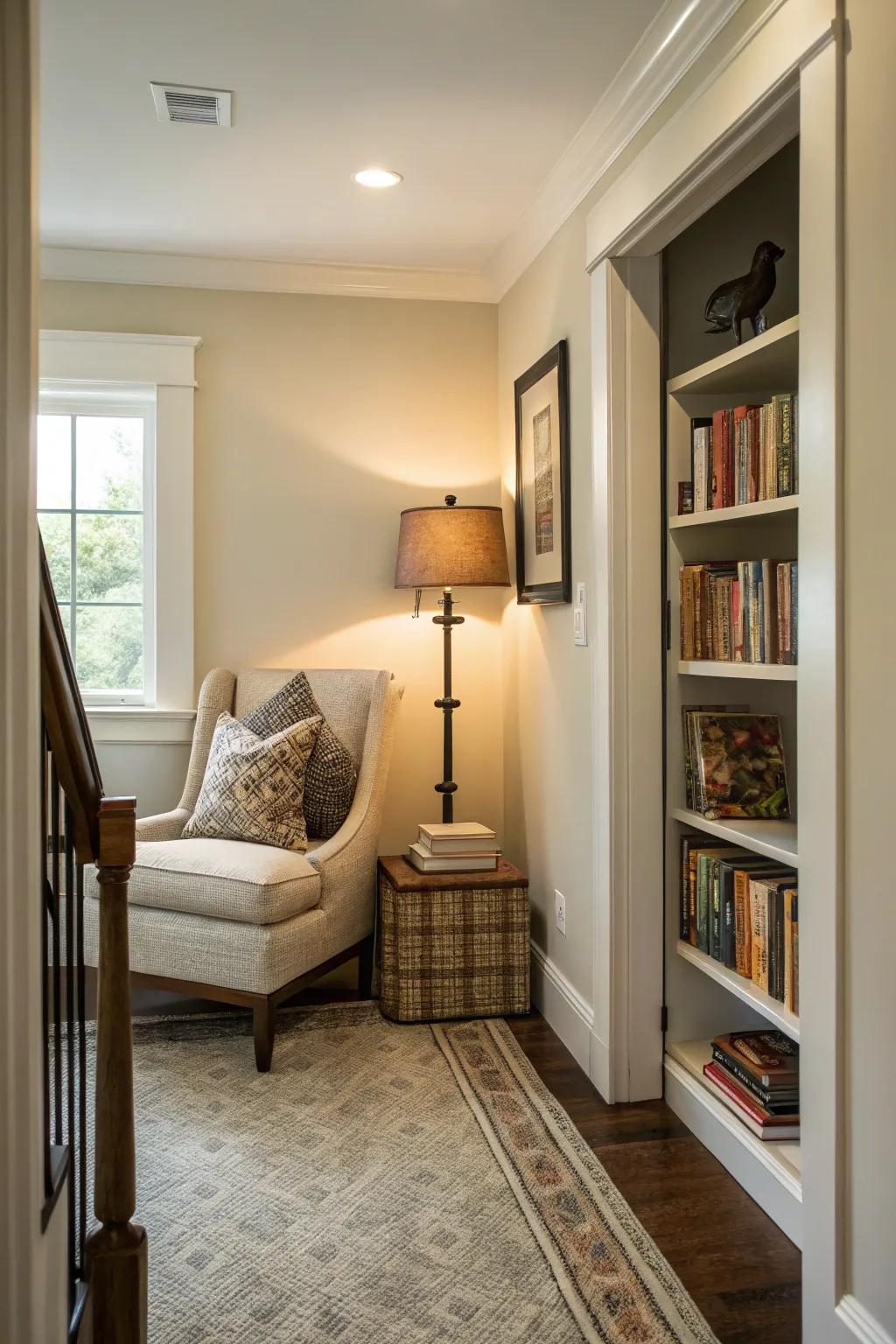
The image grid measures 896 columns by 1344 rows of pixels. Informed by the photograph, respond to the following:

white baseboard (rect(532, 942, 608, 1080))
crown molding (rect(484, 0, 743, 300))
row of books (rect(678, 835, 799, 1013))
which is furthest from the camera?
white baseboard (rect(532, 942, 608, 1080))

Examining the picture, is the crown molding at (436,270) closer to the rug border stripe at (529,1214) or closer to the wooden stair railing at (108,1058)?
the wooden stair railing at (108,1058)

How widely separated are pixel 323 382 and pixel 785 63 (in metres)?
2.33

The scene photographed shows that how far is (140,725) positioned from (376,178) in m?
1.97

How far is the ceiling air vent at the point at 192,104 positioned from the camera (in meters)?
2.42

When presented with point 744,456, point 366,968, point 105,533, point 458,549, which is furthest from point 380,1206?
point 105,533

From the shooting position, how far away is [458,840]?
3.21 m

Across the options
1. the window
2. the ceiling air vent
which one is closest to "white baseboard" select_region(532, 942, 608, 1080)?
the window

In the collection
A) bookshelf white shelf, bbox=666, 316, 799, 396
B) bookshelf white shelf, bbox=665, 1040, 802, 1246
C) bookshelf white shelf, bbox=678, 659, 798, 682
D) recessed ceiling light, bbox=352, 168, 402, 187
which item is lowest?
bookshelf white shelf, bbox=665, 1040, 802, 1246

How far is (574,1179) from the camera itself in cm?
217

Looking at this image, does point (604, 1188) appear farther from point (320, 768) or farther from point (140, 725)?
point (140, 725)

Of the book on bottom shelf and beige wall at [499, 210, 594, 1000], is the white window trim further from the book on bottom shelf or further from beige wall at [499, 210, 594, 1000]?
the book on bottom shelf

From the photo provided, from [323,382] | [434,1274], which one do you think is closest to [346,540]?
[323,382]

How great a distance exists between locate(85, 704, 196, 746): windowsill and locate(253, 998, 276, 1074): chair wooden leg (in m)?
1.21

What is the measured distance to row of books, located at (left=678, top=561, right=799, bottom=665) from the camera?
6.97 ft
